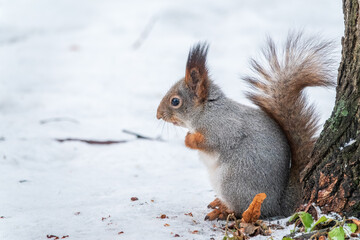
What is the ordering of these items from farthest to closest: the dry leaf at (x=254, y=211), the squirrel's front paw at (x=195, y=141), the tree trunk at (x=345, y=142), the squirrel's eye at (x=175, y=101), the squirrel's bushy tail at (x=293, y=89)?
the squirrel's eye at (x=175, y=101), the squirrel's front paw at (x=195, y=141), the squirrel's bushy tail at (x=293, y=89), the dry leaf at (x=254, y=211), the tree trunk at (x=345, y=142)

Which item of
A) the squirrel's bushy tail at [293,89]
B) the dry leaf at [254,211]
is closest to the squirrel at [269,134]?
the squirrel's bushy tail at [293,89]

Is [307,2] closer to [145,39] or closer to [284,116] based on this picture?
[145,39]

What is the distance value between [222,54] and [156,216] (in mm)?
2698

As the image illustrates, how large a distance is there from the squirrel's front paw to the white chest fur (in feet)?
0.12

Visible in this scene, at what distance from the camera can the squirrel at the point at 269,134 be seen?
6.03ft

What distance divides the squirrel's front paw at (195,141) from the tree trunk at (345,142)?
1.68ft

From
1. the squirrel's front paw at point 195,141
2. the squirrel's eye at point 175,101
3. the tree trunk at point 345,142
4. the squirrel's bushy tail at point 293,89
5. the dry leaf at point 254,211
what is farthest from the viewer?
the squirrel's eye at point 175,101

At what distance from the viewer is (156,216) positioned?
1.86m

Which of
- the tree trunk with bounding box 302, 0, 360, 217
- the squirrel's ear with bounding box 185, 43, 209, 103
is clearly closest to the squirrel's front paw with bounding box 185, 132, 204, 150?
the squirrel's ear with bounding box 185, 43, 209, 103

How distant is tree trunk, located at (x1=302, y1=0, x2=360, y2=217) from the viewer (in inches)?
58.1

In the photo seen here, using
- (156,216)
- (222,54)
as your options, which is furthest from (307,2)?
(156,216)

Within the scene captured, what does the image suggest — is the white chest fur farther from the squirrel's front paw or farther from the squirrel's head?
the squirrel's head

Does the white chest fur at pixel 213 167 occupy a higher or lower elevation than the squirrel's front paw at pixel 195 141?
lower

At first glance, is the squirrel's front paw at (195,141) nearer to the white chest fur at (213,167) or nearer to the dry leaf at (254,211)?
the white chest fur at (213,167)
